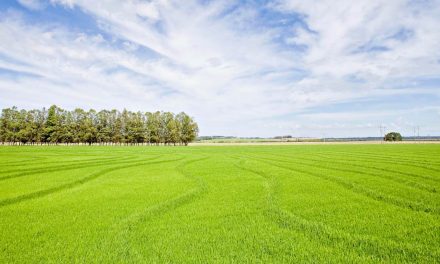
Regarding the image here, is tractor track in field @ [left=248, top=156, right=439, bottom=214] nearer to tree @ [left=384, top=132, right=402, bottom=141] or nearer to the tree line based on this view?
the tree line

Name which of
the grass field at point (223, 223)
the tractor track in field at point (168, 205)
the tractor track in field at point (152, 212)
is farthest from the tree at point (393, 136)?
the tractor track in field at point (152, 212)

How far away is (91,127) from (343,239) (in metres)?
140

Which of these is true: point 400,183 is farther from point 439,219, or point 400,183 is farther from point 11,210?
point 11,210

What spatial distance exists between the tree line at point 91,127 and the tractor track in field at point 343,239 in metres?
131

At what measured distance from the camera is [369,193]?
1517 cm

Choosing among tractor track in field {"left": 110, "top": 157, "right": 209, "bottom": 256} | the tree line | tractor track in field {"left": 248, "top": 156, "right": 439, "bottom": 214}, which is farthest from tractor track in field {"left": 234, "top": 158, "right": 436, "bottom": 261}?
the tree line

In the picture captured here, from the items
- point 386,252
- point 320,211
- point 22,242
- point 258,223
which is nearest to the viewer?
point 386,252

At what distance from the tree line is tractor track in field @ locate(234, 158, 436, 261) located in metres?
131

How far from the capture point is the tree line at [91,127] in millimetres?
131375

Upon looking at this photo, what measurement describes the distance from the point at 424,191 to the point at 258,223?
10838 millimetres

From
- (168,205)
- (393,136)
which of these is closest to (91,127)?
(168,205)

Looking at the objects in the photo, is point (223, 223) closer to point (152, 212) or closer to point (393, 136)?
point (152, 212)

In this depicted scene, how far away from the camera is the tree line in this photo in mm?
131375

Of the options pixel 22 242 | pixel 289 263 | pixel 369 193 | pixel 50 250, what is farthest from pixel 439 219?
pixel 22 242
